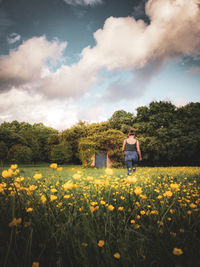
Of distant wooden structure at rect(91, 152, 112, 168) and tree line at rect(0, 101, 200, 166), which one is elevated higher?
tree line at rect(0, 101, 200, 166)

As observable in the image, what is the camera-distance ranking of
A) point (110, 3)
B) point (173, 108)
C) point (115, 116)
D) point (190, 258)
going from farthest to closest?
point (115, 116) < point (173, 108) < point (110, 3) < point (190, 258)

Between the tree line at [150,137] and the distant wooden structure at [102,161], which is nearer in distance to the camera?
the tree line at [150,137]

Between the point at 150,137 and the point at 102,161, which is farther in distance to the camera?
the point at 150,137

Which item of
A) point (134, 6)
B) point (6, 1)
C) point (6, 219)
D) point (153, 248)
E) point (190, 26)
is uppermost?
point (190, 26)

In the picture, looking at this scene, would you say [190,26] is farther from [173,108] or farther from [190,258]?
[173,108]

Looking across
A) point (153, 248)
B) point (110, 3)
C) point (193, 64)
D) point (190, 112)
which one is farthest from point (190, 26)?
point (190, 112)

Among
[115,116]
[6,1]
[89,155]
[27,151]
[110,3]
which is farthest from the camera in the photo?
[115,116]

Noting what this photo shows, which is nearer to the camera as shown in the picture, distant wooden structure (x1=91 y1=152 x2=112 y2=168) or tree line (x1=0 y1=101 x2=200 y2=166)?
tree line (x1=0 y1=101 x2=200 y2=166)

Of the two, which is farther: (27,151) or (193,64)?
(27,151)

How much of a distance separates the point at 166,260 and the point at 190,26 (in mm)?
9850

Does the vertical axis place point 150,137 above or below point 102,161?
above

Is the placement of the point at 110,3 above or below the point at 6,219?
above

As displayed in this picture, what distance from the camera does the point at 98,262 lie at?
79 cm

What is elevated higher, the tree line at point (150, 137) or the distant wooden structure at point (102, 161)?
the tree line at point (150, 137)
